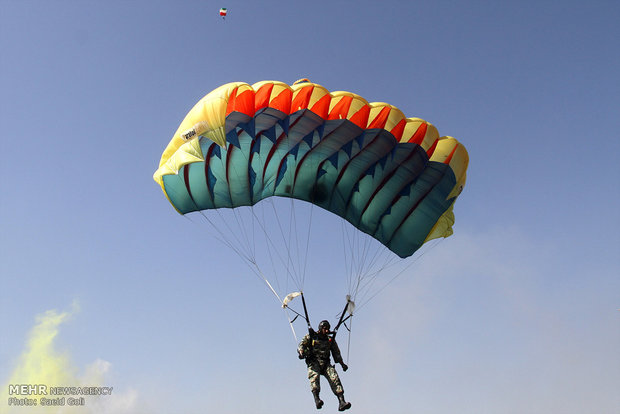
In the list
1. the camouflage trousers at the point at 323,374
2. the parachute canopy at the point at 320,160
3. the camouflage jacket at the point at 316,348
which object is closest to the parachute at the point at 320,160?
the parachute canopy at the point at 320,160

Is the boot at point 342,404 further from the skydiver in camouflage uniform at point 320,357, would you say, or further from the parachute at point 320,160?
the parachute at point 320,160

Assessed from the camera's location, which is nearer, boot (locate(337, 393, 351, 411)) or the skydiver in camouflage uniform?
boot (locate(337, 393, 351, 411))

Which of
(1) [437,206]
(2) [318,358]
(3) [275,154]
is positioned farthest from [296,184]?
(2) [318,358]

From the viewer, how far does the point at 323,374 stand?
33.4 ft

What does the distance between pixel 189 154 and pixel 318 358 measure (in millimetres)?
5231

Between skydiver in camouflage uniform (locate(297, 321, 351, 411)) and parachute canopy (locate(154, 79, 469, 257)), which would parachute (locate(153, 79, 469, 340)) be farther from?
skydiver in camouflage uniform (locate(297, 321, 351, 411))

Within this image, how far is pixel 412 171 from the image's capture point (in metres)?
12.2

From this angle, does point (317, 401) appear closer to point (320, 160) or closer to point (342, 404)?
point (342, 404)

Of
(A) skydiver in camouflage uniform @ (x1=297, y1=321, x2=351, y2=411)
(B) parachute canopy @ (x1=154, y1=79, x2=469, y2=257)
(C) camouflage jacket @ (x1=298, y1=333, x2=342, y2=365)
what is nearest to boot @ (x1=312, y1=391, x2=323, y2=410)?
(A) skydiver in camouflage uniform @ (x1=297, y1=321, x2=351, y2=411)

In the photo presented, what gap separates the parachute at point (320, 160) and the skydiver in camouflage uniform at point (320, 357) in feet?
3.49

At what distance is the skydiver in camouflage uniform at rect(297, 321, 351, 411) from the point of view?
9984 millimetres

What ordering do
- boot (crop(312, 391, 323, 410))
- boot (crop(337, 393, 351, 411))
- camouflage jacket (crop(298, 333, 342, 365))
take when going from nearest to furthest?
boot (crop(337, 393, 351, 411)) → boot (crop(312, 391, 323, 410)) → camouflage jacket (crop(298, 333, 342, 365))

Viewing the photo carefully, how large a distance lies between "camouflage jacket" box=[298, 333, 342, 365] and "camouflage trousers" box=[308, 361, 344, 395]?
3.6 inches

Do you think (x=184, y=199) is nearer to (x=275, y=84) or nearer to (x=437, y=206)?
(x=275, y=84)
